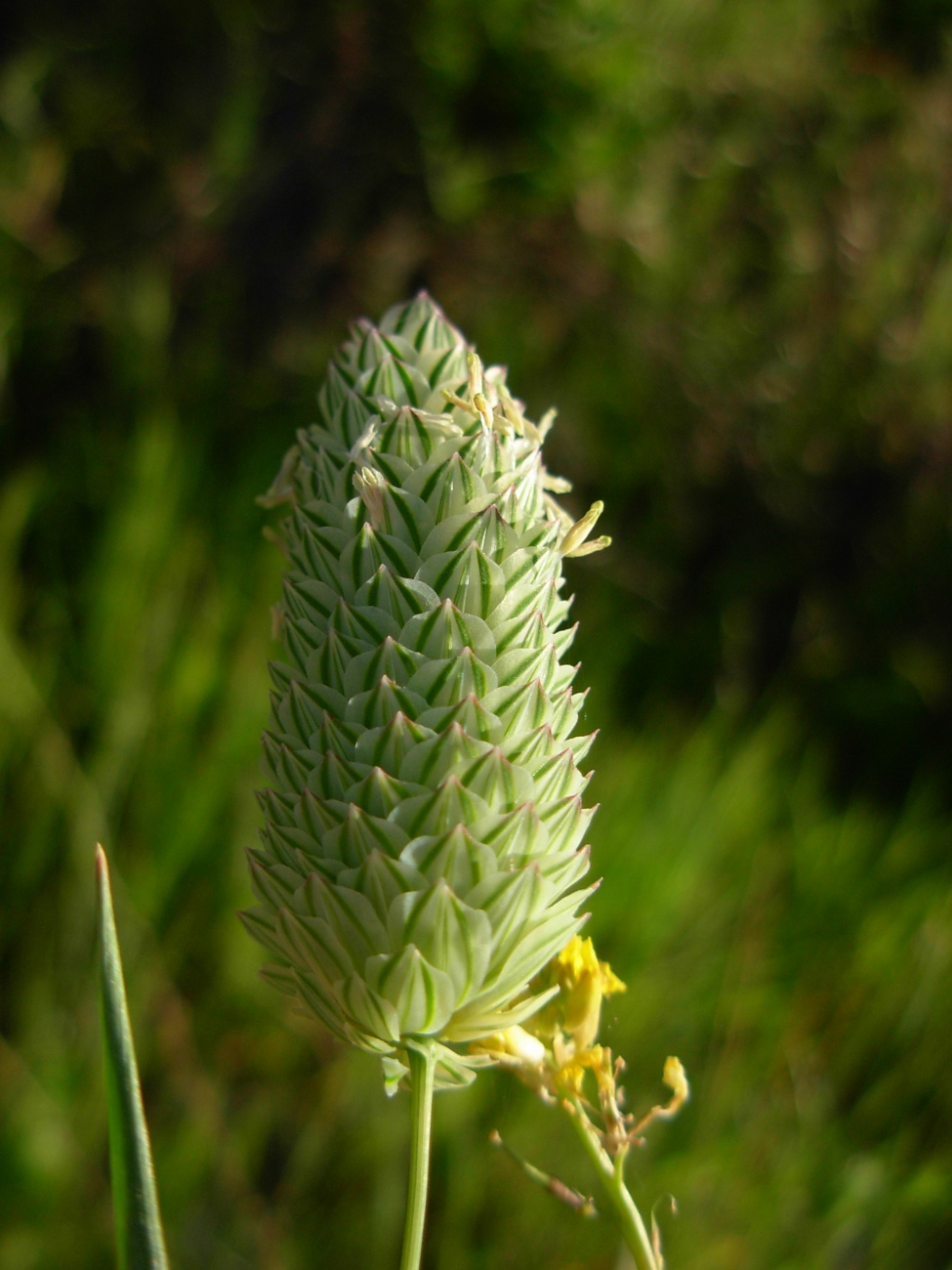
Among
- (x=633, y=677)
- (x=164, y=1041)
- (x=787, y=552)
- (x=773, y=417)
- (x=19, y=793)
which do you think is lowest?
(x=164, y=1041)

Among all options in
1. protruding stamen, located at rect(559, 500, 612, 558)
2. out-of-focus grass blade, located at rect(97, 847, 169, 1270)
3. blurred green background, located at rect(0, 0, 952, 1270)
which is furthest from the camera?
blurred green background, located at rect(0, 0, 952, 1270)

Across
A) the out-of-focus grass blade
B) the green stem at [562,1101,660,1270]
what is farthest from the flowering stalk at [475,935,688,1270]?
Result: the out-of-focus grass blade

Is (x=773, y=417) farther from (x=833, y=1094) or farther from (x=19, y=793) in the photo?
(x=19, y=793)

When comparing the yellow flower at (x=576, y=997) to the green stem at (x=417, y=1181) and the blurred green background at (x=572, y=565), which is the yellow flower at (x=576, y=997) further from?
the blurred green background at (x=572, y=565)

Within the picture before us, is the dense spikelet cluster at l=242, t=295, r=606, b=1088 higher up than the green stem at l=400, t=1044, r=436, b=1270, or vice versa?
the dense spikelet cluster at l=242, t=295, r=606, b=1088

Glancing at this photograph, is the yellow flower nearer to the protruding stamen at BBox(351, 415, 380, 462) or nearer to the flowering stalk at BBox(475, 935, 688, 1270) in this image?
the flowering stalk at BBox(475, 935, 688, 1270)

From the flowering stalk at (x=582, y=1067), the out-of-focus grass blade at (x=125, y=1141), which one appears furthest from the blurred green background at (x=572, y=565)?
the out-of-focus grass blade at (x=125, y=1141)

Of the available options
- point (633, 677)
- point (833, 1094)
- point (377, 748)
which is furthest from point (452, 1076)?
point (633, 677)
